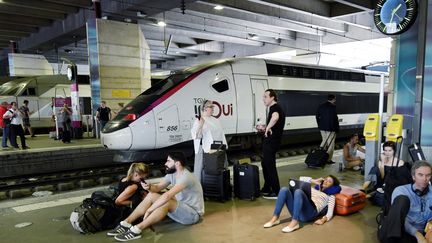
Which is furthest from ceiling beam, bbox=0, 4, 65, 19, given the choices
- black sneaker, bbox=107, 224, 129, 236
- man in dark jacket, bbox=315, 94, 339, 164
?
black sneaker, bbox=107, 224, 129, 236

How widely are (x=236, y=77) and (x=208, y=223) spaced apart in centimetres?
534

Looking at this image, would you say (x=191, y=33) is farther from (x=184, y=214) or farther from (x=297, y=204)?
(x=297, y=204)

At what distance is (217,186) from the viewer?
5.81 m

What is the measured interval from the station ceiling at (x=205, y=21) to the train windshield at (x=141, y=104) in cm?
394

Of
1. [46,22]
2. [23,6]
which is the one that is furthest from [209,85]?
[46,22]

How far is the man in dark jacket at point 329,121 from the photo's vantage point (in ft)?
28.5

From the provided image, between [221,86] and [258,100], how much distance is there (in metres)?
1.35

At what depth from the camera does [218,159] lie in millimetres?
5758

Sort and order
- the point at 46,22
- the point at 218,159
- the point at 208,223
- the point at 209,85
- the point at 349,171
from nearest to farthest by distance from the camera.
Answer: the point at 208,223
the point at 218,159
the point at 349,171
the point at 209,85
the point at 46,22

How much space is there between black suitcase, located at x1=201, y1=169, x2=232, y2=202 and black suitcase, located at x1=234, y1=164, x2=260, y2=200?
17 cm

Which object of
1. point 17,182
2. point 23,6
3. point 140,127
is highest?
point 23,6

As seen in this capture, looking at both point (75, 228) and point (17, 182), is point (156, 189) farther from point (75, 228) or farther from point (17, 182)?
point (17, 182)

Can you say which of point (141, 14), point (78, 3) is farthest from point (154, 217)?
point (78, 3)

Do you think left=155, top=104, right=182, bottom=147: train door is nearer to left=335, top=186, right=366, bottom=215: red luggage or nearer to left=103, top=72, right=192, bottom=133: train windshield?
left=103, top=72, right=192, bottom=133: train windshield
